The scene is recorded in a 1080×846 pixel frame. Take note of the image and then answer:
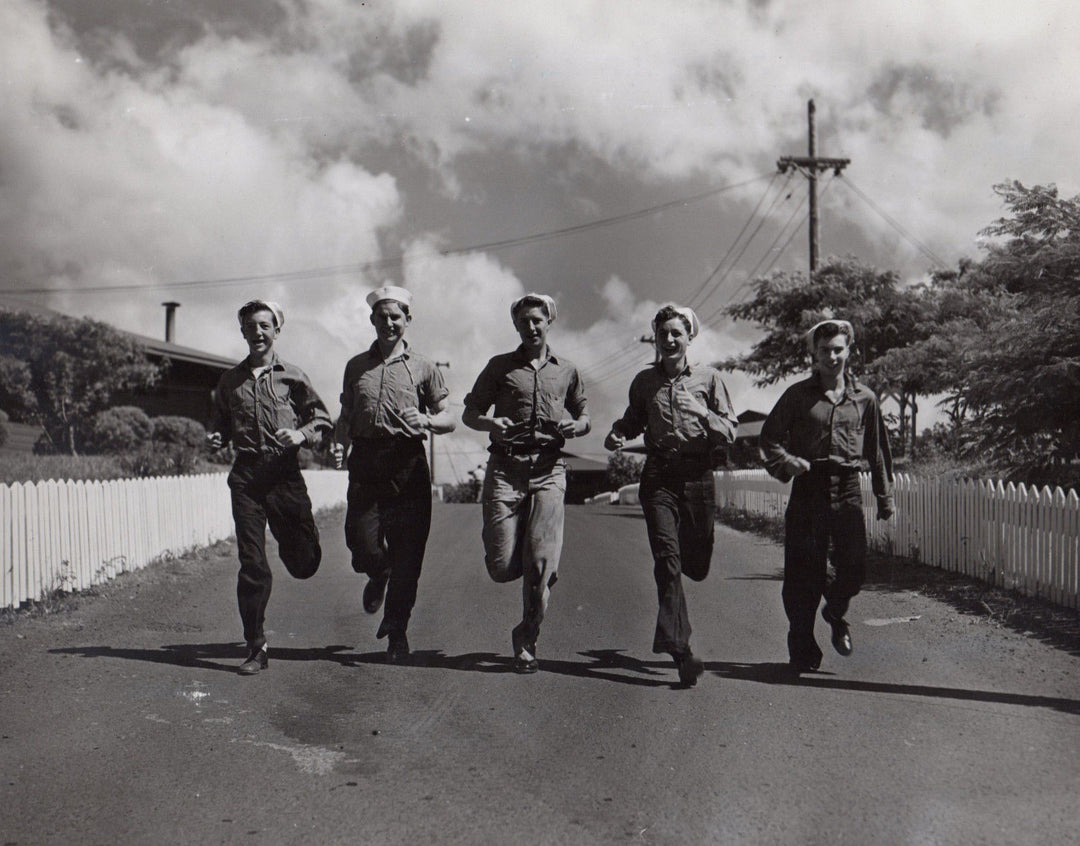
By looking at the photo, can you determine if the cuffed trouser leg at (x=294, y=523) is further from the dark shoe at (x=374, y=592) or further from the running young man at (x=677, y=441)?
the running young man at (x=677, y=441)

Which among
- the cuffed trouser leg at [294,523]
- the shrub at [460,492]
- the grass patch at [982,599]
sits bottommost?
the shrub at [460,492]

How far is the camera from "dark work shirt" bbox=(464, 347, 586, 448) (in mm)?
5578

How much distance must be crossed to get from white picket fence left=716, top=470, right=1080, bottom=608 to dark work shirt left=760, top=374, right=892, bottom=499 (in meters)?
3.20

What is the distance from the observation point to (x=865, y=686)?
17.3 ft

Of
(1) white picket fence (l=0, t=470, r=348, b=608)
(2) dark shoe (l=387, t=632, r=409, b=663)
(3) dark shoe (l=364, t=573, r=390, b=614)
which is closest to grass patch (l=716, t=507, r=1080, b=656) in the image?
(2) dark shoe (l=387, t=632, r=409, b=663)

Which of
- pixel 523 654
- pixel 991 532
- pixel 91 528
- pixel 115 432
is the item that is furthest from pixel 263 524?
pixel 115 432

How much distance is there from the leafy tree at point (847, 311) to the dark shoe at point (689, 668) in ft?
79.1

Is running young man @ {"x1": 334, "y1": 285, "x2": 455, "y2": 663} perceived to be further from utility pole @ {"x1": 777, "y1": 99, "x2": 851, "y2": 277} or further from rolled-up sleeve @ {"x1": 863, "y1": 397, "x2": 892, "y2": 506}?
utility pole @ {"x1": 777, "y1": 99, "x2": 851, "y2": 277}

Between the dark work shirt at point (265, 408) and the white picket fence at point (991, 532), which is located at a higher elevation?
the dark work shirt at point (265, 408)

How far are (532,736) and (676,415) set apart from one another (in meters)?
1.87

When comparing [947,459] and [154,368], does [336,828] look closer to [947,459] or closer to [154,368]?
[947,459]

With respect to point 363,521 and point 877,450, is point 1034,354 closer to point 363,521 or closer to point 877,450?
point 877,450

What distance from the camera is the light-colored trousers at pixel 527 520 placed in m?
5.57

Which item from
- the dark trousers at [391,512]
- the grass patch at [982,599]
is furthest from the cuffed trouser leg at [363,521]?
the grass patch at [982,599]
